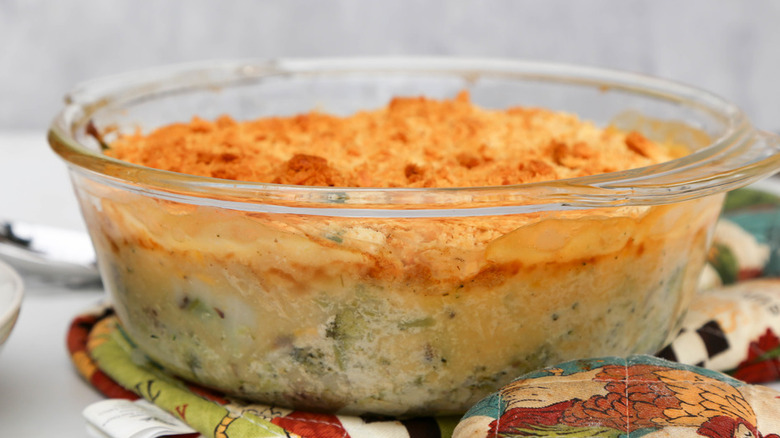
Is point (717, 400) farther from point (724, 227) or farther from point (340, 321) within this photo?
point (724, 227)

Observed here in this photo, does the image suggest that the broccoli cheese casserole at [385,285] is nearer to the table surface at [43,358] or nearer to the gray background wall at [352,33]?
the table surface at [43,358]

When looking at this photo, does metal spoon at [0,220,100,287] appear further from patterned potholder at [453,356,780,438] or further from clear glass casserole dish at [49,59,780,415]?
patterned potholder at [453,356,780,438]

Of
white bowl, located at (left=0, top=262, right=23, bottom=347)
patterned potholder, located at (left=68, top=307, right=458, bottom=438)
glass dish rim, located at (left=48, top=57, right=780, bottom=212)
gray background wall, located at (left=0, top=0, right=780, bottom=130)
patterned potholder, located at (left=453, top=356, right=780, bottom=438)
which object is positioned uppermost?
glass dish rim, located at (left=48, top=57, right=780, bottom=212)

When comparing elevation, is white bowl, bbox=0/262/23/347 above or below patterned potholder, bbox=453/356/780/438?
below

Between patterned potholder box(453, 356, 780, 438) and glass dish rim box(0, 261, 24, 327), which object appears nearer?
patterned potholder box(453, 356, 780, 438)

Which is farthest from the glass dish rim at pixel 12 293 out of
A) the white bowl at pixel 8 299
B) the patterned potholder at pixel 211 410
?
the patterned potholder at pixel 211 410

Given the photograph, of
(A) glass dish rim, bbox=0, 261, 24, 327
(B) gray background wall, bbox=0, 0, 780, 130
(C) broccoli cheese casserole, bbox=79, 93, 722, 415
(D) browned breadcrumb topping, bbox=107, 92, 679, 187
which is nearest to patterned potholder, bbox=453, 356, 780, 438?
A: (C) broccoli cheese casserole, bbox=79, 93, 722, 415

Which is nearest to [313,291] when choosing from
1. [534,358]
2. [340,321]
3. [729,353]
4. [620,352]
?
[340,321]
